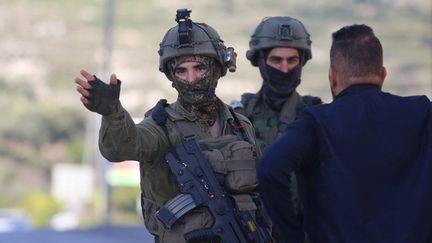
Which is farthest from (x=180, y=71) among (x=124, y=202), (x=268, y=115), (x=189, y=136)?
(x=124, y=202)

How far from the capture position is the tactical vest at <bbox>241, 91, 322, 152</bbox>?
8609mm

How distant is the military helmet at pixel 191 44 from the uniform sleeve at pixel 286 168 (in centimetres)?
126

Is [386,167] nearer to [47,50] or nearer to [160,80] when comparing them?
[160,80]

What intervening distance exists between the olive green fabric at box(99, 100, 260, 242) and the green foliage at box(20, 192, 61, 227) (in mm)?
41704

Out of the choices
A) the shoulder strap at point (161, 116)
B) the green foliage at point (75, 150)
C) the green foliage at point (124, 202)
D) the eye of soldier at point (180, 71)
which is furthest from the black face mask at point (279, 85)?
the green foliage at point (75, 150)

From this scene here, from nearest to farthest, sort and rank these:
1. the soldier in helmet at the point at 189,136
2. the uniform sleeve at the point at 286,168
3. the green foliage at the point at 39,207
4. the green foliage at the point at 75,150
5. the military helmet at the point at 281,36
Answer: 1. the uniform sleeve at the point at 286,168
2. the soldier in helmet at the point at 189,136
3. the military helmet at the point at 281,36
4. the green foliage at the point at 39,207
5. the green foliage at the point at 75,150

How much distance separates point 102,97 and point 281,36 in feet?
10.4

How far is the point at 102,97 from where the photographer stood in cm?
595

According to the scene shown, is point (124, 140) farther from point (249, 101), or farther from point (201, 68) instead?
point (249, 101)

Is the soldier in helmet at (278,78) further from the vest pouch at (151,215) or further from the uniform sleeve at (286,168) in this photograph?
the uniform sleeve at (286,168)

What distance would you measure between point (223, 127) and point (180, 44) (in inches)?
18.3

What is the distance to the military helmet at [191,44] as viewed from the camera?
670cm

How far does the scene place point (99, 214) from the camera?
2173 inches

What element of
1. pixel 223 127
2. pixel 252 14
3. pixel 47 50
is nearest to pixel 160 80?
pixel 252 14
